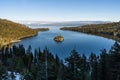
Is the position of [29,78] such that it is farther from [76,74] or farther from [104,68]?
[104,68]

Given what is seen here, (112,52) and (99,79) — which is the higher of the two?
(112,52)

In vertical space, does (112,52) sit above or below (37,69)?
above

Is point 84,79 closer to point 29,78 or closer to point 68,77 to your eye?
point 68,77

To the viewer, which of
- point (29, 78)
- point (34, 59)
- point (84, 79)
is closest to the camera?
point (84, 79)

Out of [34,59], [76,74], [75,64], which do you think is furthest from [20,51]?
[76,74]

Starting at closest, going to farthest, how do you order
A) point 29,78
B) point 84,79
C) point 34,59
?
point 84,79 < point 29,78 < point 34,59

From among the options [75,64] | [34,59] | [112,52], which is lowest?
[34,59]

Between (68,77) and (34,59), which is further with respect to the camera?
(34,59)

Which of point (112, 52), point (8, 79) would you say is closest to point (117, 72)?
point (112, 52)

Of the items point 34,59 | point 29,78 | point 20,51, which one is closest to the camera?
point 29,78
